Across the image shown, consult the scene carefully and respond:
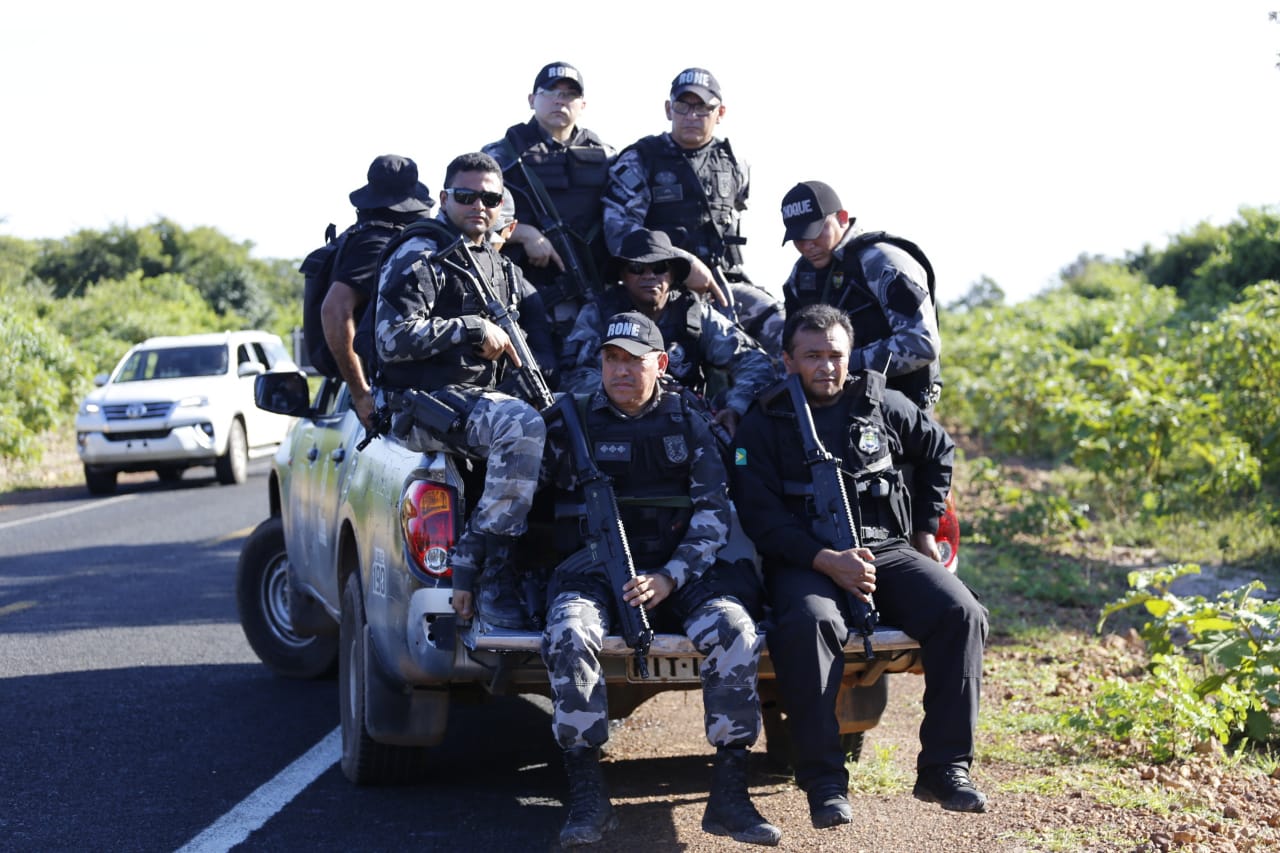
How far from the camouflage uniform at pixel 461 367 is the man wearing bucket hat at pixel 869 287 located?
3.95 feet

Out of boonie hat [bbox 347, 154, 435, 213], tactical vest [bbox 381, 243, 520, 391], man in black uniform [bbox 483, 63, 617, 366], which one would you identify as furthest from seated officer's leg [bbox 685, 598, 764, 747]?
boonie hat [bbox 347, 154, 435, 213]

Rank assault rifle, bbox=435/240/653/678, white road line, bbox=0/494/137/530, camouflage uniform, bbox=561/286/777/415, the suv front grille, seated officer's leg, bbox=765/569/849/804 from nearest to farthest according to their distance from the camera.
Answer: seated officer's leg, bbox=765/569/849/804 < assault rifle, bbox=435/240/653/678 < camouflage uniform, bbox=561/286/777/415 < white road line, bbox=0/494/137/530 < the suv front grille

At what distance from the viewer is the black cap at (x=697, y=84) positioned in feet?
23.7

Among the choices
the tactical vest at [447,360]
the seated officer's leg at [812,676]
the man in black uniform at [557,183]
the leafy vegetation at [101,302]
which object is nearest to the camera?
the seated officer's leg at [812,676]

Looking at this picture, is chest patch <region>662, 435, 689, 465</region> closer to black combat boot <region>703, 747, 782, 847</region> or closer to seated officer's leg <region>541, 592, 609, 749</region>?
seated officer's leg <region>541, 592, 609, 749</region>

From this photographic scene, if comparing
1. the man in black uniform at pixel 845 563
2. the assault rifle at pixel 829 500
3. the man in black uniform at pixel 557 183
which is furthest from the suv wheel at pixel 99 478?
the assault rifle at pixel 829 500

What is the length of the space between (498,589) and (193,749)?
2120mm

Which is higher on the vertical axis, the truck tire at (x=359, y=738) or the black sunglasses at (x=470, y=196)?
the black sunglasses at (x=470, y=196)

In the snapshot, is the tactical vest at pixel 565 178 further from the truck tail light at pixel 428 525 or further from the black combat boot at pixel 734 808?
the black combat boot at pixel 734 808

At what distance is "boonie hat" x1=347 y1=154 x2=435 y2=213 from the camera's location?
24.4 ft

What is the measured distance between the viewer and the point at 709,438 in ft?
17.4

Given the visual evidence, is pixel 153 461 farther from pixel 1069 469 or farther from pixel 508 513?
pixel 508 513

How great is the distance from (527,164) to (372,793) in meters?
3.18

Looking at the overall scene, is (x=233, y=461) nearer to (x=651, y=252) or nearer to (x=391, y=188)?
(x=391, y=188)
